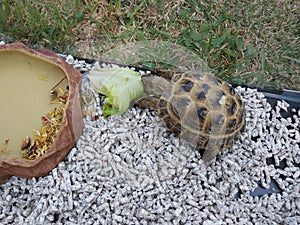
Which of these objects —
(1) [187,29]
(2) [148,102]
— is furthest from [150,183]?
(1) [187,29]

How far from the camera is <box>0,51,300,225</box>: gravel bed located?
54.4 inches

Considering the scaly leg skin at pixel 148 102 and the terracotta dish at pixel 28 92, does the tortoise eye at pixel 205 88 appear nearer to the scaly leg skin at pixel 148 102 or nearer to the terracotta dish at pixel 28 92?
the scaly leg skin at pixel 148 102

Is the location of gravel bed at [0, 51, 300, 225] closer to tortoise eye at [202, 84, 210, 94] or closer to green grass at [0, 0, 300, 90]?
tortoise eye at [202, 84, 210, 94]

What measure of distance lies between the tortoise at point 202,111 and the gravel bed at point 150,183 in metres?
0.06

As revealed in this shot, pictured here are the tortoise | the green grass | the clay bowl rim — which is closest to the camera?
the clay bowl rim

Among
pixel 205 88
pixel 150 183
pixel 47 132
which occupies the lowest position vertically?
pixel 150 183

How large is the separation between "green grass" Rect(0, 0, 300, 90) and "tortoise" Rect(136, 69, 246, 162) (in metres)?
0.47

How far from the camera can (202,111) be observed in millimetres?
1410

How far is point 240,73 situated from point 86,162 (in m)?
0.81

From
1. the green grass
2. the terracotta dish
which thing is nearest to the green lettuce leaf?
the terracotta dish

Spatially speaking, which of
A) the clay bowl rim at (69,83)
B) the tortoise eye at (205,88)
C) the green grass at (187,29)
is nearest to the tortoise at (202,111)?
the tortoise eye at (205,88)

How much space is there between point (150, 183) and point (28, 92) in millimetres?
464

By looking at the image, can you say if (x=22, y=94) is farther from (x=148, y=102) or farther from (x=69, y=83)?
(x=148, y=102)

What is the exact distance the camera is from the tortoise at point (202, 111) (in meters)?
1.41
